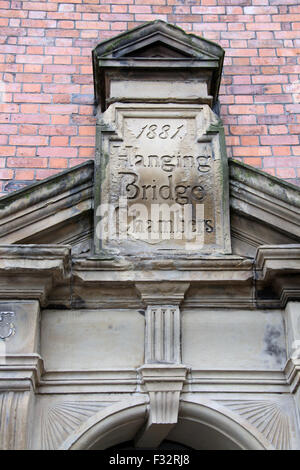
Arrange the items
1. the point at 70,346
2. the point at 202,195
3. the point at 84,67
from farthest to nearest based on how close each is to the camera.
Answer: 1. the point at 84,67
2. the point at 202,195
3. the point at 70,346

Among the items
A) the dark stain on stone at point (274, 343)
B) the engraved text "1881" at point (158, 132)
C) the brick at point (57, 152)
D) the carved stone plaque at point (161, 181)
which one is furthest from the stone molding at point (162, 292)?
the brick at point (57, 152)

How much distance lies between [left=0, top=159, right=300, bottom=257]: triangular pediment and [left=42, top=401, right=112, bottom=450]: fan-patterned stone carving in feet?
2.87

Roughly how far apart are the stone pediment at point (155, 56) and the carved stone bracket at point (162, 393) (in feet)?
5.90

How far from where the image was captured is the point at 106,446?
11.8 ft

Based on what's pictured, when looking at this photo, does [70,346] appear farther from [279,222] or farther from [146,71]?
[146,71]

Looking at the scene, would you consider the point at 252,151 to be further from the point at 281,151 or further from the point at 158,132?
the point at 158,132

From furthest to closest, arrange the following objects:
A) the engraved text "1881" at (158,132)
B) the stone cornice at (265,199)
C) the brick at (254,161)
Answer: the brick at (254,161)
the engraved text "1881" at (158,132)
the stone cornice at (265,199)

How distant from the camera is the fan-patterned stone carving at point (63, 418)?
11.0 ft

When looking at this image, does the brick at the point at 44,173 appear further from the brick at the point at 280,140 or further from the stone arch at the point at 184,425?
the stone arch at the point at 184,425

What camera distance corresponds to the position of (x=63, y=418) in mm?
3398

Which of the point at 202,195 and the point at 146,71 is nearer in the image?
the point at 202,195

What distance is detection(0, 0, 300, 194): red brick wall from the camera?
4.41 metres
